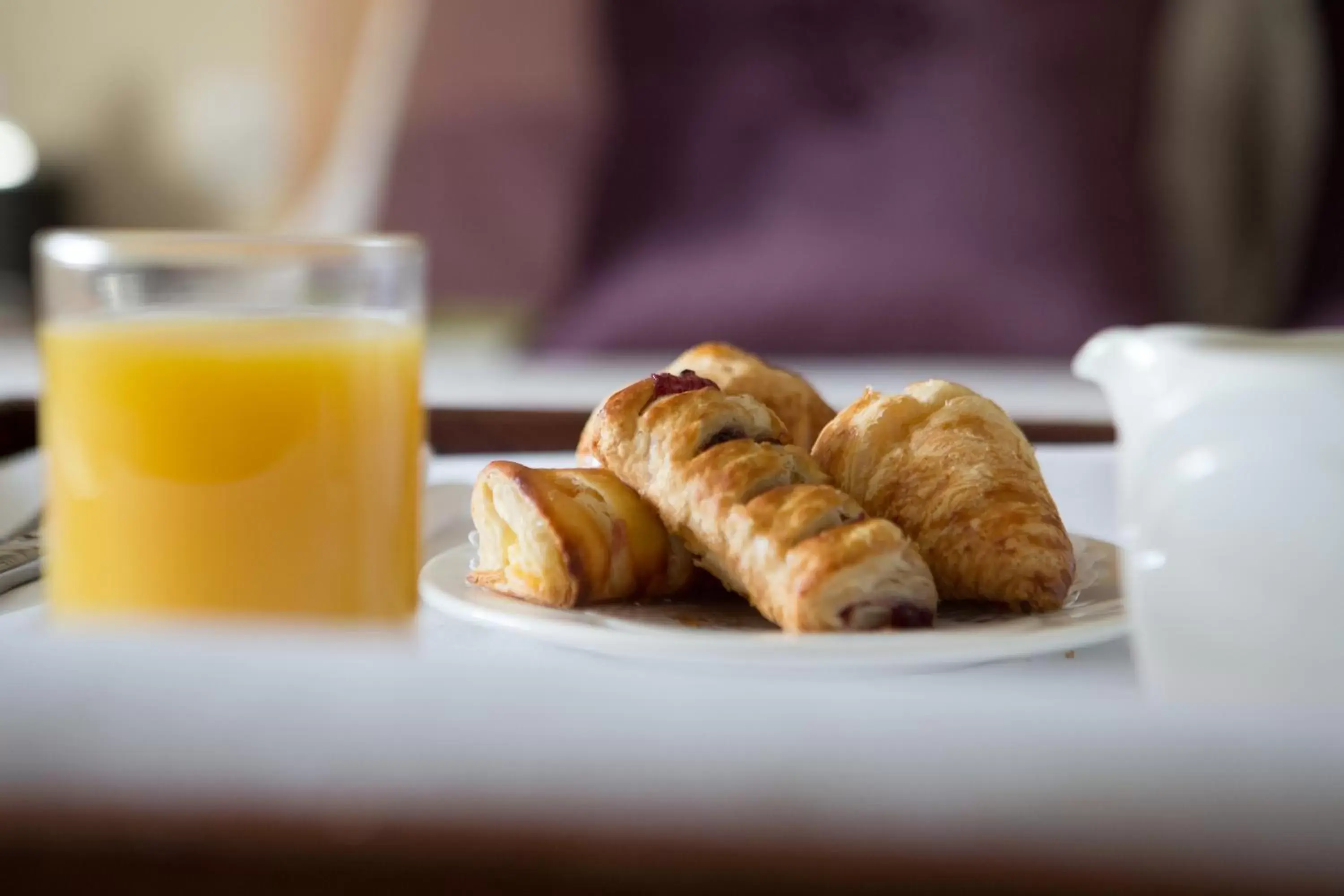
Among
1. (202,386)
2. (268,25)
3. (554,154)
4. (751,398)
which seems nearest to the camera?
(202,386)

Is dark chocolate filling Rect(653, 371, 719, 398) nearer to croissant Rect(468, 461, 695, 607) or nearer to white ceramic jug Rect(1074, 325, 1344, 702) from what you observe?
croissant Rect(468, 461, 695, 607)

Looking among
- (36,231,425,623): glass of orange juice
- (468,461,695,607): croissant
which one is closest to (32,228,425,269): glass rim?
(36,231,425,623): glass of orange juice

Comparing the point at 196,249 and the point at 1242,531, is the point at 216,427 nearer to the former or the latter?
the point at 196,249

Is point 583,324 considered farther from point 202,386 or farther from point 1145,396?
point 1145,396

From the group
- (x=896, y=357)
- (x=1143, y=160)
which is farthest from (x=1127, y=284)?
(x=896, y=357)

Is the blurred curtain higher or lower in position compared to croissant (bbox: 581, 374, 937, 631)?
higher

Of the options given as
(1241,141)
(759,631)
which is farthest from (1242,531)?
(1241,141)

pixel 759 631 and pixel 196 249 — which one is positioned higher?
pixel 196 249
